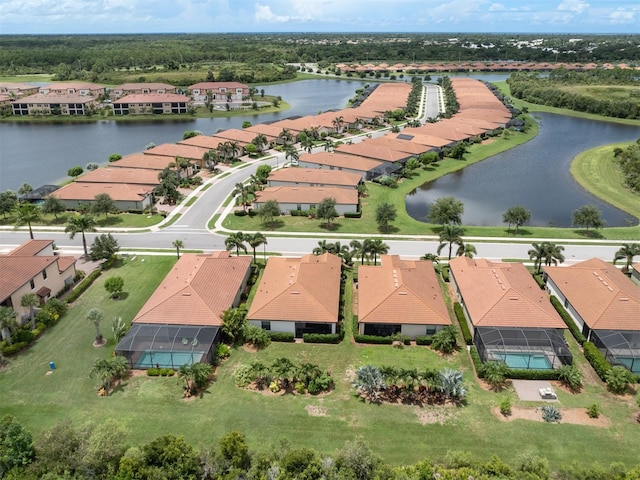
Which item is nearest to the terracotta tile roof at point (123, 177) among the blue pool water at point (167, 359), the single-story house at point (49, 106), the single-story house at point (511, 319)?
the blue pool water at point (167, 359)

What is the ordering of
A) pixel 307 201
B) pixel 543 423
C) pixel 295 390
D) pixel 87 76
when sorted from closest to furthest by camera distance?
pixel 543 423
pixel 295 390
pixel 307 201
pixel 87 76

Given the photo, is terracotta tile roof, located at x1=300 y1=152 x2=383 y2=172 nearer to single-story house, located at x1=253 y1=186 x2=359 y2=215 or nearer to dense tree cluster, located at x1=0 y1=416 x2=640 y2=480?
single-story house, located at x1=253 y1=186 x2=359 y2=215

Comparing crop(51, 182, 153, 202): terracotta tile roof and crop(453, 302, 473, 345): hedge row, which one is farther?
crop(51, 182, 153, 202): terracotta tile roof

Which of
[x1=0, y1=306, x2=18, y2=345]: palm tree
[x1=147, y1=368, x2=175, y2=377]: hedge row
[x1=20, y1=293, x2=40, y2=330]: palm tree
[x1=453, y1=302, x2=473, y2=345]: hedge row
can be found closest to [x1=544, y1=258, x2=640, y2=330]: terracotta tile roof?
Answer: [x1=453, y1=302, x2=473, y2=345]: hedge row

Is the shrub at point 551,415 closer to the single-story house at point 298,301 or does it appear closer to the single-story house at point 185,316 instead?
the single-story house at point 298,301

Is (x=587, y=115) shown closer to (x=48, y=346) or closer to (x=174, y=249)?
(x=174, y=249)

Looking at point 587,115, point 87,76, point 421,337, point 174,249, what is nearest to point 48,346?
point 174,249
